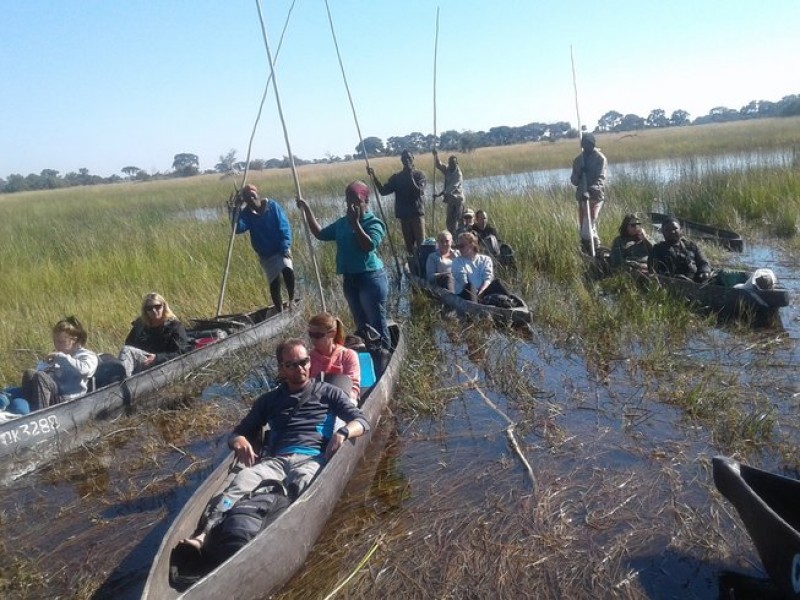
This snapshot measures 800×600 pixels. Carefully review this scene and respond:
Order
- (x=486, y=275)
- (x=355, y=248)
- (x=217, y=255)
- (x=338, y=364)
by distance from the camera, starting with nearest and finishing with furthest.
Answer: (x=338, y=364) < (x=355, y=248) < (x=486, y=275) < (x=217, y=255)

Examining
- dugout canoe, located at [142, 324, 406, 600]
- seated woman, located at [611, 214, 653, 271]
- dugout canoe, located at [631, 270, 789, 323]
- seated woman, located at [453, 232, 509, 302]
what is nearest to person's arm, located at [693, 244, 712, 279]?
dugout canoe, located at [631, 270, 789, 323]

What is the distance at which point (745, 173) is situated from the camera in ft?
54.3

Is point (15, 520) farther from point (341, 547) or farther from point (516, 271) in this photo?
point (516, 271)

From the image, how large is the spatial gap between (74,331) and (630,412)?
5191mm

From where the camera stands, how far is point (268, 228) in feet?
30.2

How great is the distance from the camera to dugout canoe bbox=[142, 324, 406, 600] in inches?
137

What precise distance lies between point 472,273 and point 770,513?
6.65 m

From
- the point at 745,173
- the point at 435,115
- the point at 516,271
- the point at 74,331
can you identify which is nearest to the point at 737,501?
the point at 74,331

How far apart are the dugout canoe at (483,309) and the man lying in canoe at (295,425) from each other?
4296 mm

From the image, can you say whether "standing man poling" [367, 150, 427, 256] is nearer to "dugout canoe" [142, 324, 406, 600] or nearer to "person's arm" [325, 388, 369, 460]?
"person's arm" [325, 388, 369, 460]

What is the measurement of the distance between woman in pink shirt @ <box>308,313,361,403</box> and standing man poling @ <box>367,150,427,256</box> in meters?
6.81

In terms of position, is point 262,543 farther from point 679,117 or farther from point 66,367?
point 679,117

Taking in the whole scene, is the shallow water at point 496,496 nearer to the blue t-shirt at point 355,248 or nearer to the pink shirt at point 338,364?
the pink shirt at point 338,364

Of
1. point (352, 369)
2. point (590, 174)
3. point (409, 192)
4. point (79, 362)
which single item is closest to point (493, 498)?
point (352, 369)
